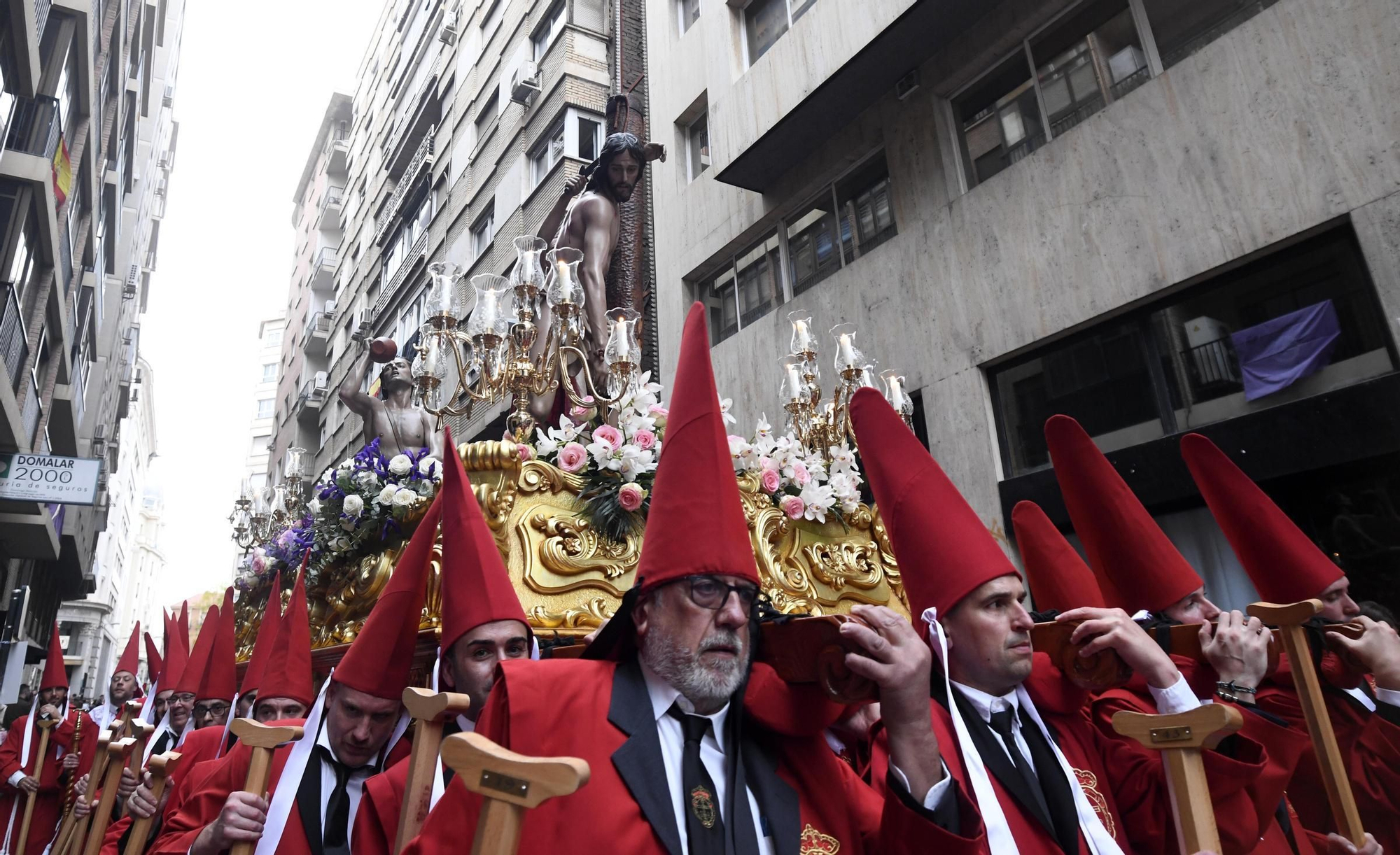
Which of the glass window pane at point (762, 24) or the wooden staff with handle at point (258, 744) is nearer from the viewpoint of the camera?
the wooden staff with handle at point (258, 744)

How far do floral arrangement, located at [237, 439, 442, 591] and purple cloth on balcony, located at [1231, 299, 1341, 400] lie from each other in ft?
21.3

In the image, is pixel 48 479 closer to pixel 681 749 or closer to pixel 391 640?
pixel 391 640

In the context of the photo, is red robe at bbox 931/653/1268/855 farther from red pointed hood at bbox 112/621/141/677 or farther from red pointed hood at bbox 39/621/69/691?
red pointed hood at bbox 39/621/69/691

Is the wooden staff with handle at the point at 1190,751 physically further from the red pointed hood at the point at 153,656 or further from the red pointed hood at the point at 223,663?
the red pointed hood at the point at 153,656

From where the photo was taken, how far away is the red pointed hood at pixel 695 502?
1912 mm

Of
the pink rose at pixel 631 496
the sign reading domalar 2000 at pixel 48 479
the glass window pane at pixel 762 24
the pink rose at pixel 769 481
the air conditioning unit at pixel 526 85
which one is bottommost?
the pink rose at pixel 631 496

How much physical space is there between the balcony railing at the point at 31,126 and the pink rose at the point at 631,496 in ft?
40.1

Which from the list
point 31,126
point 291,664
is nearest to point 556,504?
point 291,664

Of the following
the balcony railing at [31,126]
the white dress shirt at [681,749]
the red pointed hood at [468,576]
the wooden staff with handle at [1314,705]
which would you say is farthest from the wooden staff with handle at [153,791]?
the balcony railing at [31,126]

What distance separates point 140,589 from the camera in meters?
64.3

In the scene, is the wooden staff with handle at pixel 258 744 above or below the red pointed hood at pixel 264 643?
below

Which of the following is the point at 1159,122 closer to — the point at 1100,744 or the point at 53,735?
the point at 1100,744

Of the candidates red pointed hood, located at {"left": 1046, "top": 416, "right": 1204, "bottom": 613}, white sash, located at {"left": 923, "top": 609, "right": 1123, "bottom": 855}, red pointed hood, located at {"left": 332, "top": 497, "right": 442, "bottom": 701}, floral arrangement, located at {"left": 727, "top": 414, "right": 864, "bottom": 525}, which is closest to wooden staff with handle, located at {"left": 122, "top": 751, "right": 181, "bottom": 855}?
red pointed hood, located at {"left": 332, "top": 497, "right": 442, "bottom": 701}

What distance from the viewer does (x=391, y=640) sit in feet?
9.09
